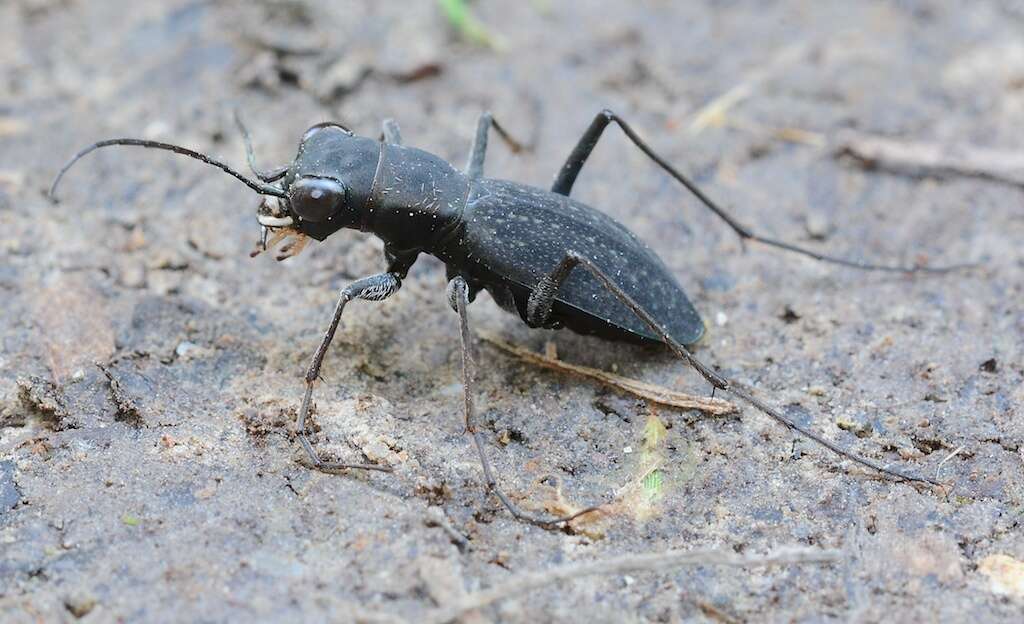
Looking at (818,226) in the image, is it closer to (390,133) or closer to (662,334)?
(662,334)

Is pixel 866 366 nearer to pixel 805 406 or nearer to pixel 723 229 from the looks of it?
pixel 805 406

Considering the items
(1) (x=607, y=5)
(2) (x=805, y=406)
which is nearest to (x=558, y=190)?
(2) (x=805, y=406)

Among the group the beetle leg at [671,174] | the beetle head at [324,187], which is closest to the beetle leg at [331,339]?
the beetle head at [324,187]

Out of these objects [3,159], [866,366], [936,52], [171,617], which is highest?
[936,52]

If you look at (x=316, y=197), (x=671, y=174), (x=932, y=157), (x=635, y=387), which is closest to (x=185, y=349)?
(x=316, y=197)

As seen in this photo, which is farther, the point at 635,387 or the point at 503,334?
the point at 503,334

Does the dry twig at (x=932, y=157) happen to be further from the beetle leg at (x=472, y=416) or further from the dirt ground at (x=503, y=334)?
the beetle leg at (x=472, y=416)
